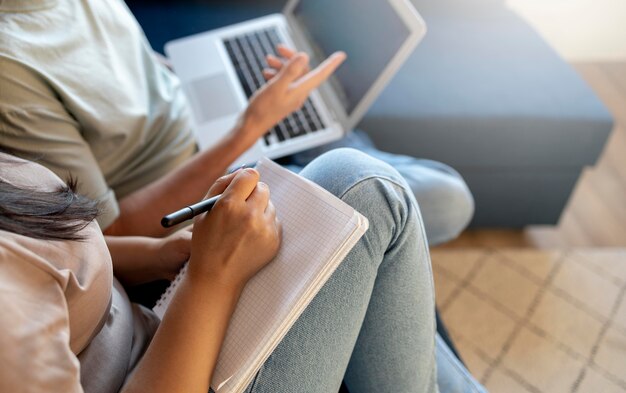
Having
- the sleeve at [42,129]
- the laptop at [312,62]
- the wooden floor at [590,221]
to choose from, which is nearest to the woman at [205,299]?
the sleeve at [42,129]

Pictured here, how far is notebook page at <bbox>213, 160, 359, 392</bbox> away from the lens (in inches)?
24.6

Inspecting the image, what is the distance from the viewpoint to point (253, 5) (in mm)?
1642

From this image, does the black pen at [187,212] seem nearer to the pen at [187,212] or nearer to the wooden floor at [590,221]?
the pen at [187,212]

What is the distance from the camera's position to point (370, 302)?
2.51 ft

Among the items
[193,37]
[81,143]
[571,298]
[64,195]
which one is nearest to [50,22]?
[81,143]

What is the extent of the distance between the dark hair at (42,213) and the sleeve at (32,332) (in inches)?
1.9

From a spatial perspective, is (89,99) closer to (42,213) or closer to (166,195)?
(166,195)

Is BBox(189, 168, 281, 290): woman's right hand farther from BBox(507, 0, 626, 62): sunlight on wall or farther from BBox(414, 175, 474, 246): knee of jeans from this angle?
BBox(507, 0, 626, 62): sunlight on wall

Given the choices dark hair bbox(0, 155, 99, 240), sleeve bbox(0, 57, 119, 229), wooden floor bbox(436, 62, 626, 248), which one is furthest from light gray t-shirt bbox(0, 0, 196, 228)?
wooden floor bbox(436, 62, 626, 248)

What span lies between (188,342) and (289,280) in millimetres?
129

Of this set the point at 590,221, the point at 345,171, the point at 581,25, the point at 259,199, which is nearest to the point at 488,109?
the point at 590,221

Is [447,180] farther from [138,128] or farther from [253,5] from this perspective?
[253,5]

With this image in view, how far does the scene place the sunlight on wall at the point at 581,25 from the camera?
7.41ft

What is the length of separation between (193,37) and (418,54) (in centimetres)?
58
